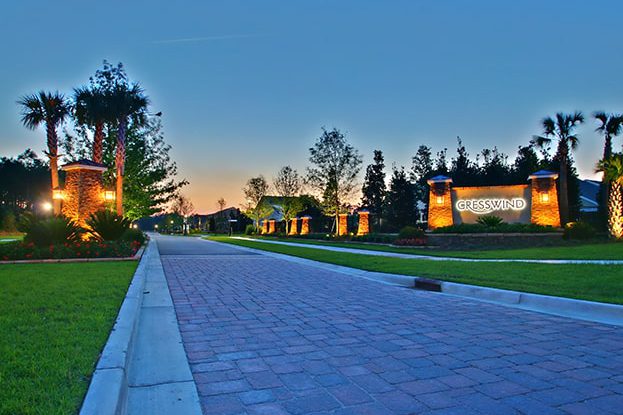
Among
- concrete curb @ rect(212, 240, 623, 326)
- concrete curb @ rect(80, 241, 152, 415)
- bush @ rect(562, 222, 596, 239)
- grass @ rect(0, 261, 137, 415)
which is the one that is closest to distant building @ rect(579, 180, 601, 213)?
bush @ rect(562, 222, 596, 239)

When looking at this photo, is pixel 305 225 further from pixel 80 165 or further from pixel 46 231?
pixel 46 231

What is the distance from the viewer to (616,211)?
22.6 meters

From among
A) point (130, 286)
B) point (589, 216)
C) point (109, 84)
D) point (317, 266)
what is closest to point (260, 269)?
point (317, 266)

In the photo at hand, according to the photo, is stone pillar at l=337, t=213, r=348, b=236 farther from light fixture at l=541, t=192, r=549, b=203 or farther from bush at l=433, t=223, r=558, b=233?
light fixture at l=541, t=192, r=549, b=203

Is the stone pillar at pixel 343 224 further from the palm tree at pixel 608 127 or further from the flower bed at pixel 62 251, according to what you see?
the flower bed at pixel 62 251

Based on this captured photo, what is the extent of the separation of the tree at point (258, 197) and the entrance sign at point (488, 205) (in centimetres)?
3256

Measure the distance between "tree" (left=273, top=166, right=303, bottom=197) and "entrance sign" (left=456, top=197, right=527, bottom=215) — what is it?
25341 millimetres

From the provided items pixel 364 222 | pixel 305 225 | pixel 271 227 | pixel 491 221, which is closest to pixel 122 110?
pixel 364 222

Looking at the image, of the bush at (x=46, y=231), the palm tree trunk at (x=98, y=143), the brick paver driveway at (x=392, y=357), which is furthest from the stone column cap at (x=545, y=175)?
the palm tree trunk at (x=98, y=143)

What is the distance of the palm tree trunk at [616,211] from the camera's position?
2252cm

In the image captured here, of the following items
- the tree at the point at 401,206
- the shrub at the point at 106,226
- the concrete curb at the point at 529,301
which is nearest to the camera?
the concrete curb at the point at 529,301

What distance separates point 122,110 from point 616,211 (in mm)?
28121

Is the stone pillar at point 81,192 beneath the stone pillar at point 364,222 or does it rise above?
above

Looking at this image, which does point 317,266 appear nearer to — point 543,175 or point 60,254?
point 60,254
